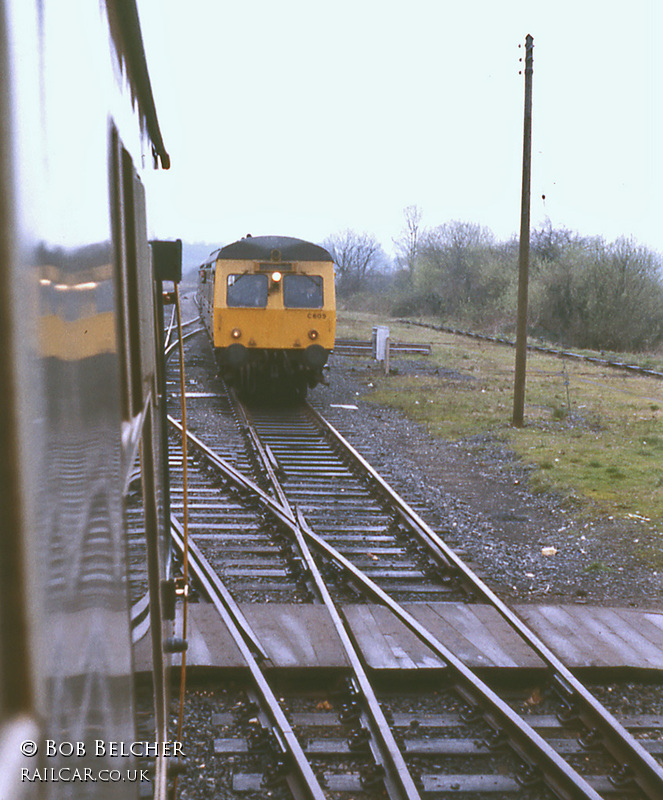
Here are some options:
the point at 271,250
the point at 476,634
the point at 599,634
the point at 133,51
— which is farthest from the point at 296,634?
the point at 271,250

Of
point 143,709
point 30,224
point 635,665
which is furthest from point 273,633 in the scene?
point 30,224

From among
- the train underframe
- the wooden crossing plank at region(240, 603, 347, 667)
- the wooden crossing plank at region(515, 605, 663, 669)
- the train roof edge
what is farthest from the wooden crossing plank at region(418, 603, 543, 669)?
the train underframe

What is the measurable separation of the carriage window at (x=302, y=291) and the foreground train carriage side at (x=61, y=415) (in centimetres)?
1309

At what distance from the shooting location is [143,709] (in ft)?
5.20

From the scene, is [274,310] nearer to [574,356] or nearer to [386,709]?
[386,709]

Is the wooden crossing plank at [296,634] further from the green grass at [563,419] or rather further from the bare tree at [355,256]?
the bare tree at [355,256]

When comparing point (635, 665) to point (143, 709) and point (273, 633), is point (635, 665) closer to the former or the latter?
point (273, 633)

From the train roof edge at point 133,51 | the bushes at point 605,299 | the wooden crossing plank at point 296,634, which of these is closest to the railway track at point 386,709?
the wooden crossing plank at point 296,634

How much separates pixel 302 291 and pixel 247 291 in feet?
3.39

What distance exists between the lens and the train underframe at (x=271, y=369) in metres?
14.5

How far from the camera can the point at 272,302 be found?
1443 centimetres

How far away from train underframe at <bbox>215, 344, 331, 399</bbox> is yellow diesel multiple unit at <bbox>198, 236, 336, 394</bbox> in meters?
0.02

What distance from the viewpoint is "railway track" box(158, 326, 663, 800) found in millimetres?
3830

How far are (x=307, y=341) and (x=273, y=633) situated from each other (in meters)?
9.69
